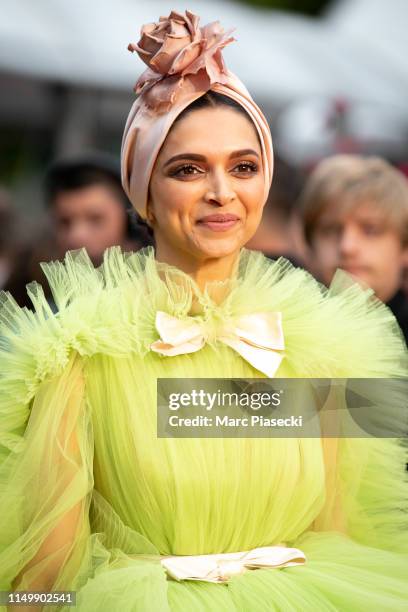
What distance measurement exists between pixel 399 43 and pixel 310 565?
5.73m

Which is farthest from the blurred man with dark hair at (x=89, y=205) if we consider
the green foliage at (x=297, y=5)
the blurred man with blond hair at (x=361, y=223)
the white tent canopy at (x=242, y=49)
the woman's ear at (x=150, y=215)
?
the green foliage at (x=297, y=5)

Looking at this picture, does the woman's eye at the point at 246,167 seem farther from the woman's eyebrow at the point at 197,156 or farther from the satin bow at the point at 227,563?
the satin bow at the point at 227,563

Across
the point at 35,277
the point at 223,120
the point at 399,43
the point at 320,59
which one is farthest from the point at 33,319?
the point at 399,43

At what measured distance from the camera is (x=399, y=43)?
24.0 feet

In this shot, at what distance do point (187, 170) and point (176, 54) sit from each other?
0.24 meters

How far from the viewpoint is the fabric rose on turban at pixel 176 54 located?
2191 mm

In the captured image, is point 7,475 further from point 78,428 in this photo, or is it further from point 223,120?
point 223,120

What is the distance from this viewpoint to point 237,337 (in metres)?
2.25

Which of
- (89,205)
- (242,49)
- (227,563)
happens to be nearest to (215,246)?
(227,563)

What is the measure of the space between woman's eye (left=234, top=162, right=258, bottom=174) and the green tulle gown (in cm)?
25

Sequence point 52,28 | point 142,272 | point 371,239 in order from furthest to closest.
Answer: point 52,28
point 371,239
point 142,272

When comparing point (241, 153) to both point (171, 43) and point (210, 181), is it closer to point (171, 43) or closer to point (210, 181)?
point (210, 181)

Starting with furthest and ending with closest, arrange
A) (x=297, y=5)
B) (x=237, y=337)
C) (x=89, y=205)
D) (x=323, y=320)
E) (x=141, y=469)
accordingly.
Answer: (x=297, y=5)
(x=89, y=205)
(x=323, y=320)
(x=237, y=337)
(x=141, y=469)

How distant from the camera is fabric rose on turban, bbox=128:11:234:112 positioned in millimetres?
2191
